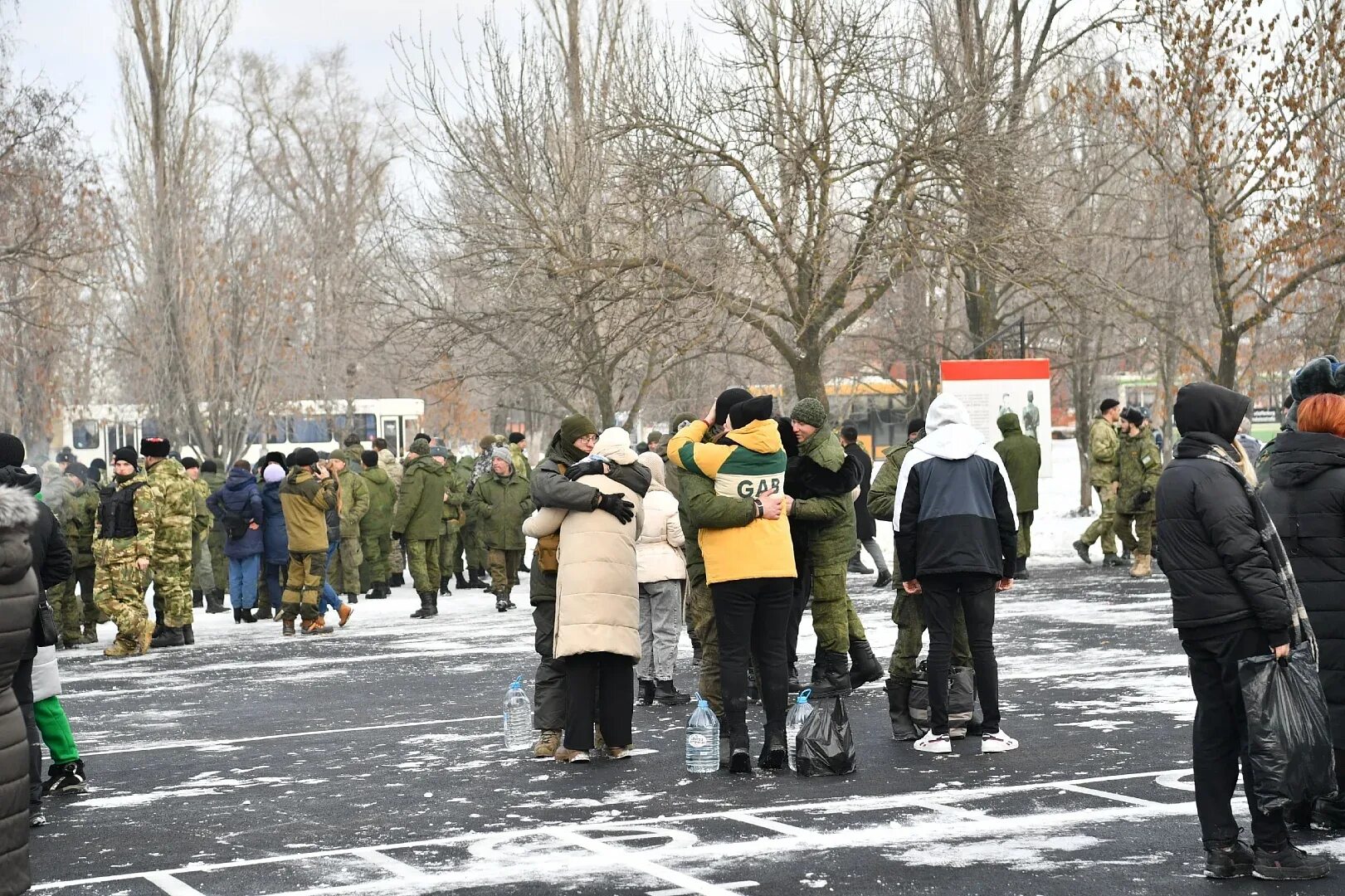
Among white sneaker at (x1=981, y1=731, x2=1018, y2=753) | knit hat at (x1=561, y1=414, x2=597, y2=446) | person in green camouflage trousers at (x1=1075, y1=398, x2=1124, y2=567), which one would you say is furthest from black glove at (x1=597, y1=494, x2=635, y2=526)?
person in green camouflage trousers at (x1=1075, y1=398, x2=1124, y2=567)

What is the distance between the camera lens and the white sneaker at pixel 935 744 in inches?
361

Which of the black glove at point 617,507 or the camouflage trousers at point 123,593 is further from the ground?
the black glove at point 617,507

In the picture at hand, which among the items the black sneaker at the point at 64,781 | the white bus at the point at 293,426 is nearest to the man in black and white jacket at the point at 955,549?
the black sneaker at the point at 64,781

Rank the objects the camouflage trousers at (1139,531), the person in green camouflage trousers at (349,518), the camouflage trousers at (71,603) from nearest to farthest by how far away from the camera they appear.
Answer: the camouflage trousers at (71,603), the camouflage trousers at (1139,531), the person in green camouflage trousers at (349,518)

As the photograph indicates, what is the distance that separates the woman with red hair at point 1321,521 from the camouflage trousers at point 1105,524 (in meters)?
13.9

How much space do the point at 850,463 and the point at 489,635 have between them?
7505mm

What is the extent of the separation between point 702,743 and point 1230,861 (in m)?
3.14

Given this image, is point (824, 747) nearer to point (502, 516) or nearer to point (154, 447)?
point (154, 447)

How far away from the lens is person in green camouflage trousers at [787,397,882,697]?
998 centimetres

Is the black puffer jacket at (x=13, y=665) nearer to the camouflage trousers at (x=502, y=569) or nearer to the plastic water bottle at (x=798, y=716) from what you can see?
the plastic water bottle at (x=798, y=716)

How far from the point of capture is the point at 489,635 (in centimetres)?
1680

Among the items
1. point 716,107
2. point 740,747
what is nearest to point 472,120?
point 716,107

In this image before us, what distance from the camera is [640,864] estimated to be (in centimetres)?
680

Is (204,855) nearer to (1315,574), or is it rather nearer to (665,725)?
(665,725)
